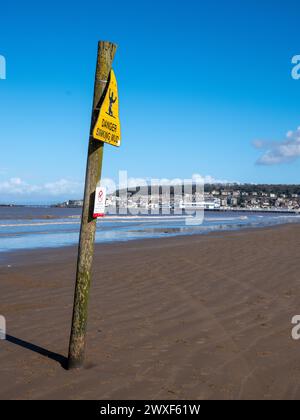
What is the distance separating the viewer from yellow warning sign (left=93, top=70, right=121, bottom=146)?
4688mm

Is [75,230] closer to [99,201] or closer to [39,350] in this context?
[39,350]

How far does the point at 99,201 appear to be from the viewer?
4816mm

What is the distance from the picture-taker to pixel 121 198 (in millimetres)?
166500

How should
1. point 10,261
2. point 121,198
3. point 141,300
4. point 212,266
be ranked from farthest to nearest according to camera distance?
point 121,198 < point 10,261 < point 212,266 < point 141,300

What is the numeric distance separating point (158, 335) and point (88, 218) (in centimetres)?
214

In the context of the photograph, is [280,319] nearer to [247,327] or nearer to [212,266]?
[247,327]

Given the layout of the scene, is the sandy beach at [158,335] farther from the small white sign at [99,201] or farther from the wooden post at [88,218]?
the small white sign at [99,201]

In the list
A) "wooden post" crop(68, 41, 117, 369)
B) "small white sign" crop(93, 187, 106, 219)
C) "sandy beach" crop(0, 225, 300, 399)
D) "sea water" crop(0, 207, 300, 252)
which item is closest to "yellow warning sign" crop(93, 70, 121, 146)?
"wooden post" crop(68, 41, 117, 369)

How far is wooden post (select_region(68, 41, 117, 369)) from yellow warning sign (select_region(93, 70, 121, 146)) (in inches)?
3.5

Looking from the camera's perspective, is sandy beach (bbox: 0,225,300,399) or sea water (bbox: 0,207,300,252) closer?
sandy beach (bbox: 0,225,300,399)

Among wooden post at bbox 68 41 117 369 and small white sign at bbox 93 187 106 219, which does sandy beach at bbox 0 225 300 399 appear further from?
small white sign at bbox 93 187 106 219

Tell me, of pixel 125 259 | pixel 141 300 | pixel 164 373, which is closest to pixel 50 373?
pixel 164 373

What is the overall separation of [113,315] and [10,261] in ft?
26.7
